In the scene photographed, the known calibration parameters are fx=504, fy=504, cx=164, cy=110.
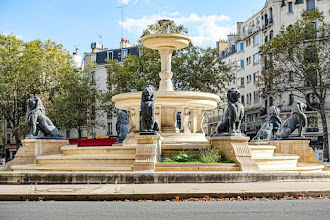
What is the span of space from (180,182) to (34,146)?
8471 mm

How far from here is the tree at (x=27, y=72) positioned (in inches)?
1929

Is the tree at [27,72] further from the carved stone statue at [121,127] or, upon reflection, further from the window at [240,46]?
the window at [240,46]

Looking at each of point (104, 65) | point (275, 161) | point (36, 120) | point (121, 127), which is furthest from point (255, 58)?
point (275, 161)

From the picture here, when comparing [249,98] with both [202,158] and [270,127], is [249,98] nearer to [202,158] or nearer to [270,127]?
[270,127]

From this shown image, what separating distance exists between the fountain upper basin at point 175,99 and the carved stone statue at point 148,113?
12.7 feet

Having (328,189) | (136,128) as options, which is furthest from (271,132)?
(328,189)

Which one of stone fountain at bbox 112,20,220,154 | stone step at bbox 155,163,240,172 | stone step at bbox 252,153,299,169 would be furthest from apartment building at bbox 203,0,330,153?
stone step at bbox 155,163,240,172

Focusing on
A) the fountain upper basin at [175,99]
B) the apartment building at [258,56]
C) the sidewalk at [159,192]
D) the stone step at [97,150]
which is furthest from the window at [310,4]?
the sidewalk at [159,192]

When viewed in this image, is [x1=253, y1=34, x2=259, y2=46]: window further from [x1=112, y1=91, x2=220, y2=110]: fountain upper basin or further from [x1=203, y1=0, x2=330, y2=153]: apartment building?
[x1=112, y1=91, x2=220, y2=110]: fountain upper basin

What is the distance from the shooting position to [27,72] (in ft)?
160

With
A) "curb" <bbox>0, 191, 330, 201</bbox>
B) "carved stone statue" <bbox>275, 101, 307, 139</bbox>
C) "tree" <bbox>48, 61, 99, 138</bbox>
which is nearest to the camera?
"curb" <bbox>0, 191, 330, 201</bbox>

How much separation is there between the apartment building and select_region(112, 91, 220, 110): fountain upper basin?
32.5 metres

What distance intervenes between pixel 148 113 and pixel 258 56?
177 feet

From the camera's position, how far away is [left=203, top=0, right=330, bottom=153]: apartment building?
189 ft
